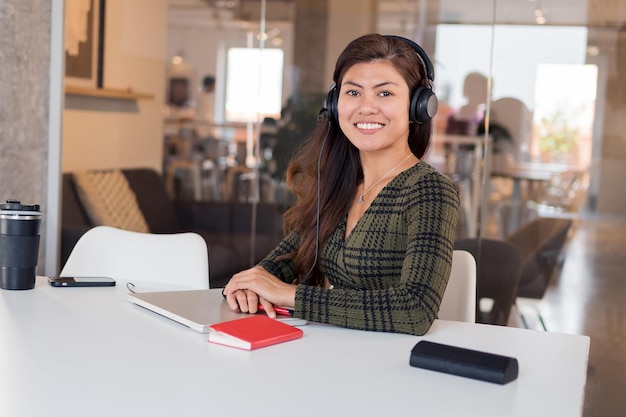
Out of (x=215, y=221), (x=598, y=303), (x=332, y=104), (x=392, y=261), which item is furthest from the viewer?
(x=215, y=221)

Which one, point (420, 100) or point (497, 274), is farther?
point (497, 274)

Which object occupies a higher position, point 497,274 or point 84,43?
point 84,43

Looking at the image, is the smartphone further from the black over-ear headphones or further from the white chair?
the white chair

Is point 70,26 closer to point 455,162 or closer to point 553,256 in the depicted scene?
point 455,162

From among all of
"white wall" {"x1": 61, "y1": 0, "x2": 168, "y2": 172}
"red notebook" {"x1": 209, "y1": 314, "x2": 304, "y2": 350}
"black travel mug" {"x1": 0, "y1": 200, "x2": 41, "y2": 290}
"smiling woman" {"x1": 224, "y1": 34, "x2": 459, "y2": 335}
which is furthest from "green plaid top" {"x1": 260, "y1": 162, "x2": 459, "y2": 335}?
"white wall" {"x1": 61, "y1": 0, "x2": 168, "y2": 172}

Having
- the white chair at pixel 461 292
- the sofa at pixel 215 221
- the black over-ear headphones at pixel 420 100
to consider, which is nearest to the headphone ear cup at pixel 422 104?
the black over-ear headphones at pixel 420 100

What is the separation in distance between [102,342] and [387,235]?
74cm

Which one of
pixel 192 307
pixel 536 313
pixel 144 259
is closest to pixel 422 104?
pixel 192 307

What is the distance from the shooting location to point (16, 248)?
2.04 metres

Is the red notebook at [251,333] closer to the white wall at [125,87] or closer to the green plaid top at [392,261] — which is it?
the green plaid top at [392,261]

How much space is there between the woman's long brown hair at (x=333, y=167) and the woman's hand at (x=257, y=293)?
285 mm

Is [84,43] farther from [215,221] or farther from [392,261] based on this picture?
[392,261]

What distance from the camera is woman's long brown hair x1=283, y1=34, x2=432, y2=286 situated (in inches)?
83.4

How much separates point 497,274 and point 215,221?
144cm
